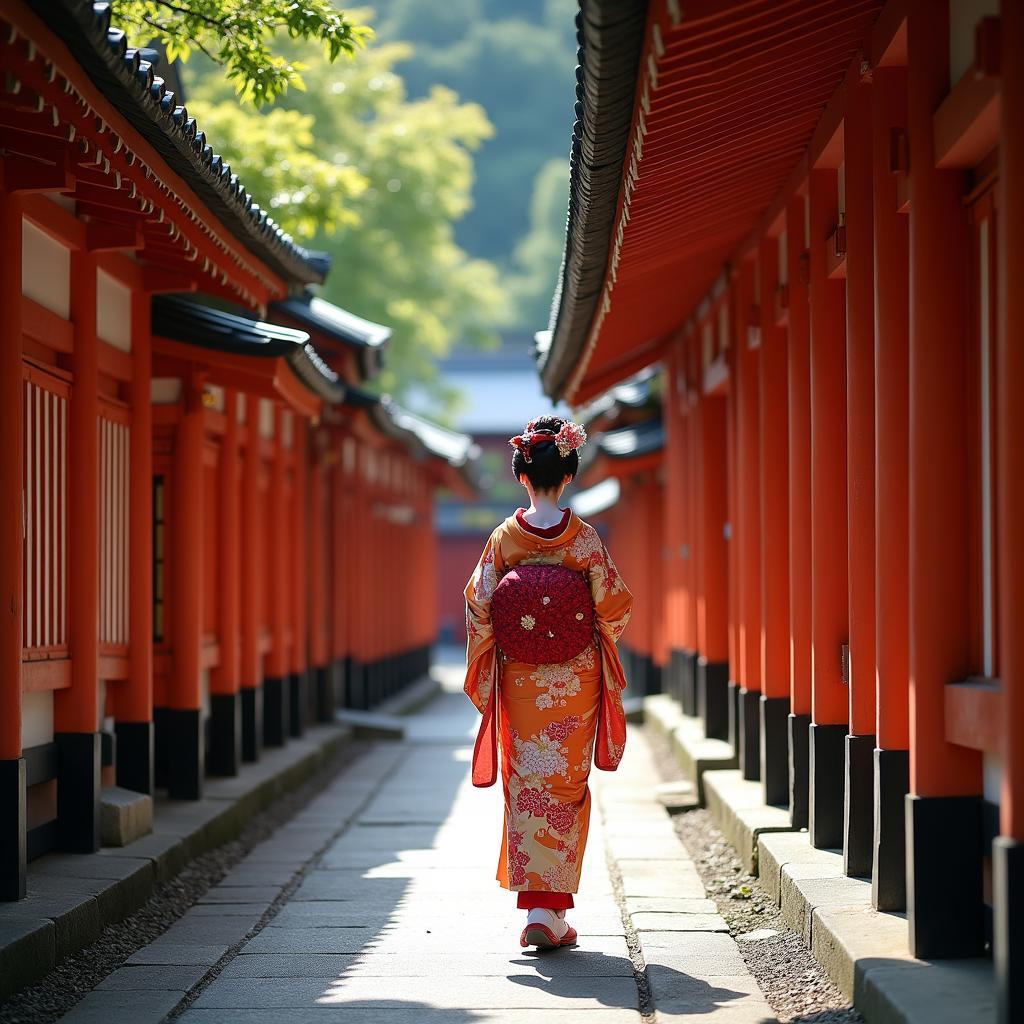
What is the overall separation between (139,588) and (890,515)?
493cm

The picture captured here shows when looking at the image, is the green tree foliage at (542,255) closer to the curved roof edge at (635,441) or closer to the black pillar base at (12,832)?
the curved roof edge at (635,441)

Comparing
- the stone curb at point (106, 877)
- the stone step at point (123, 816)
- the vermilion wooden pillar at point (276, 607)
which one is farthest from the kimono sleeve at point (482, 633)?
the vermilion wooden pillar at point (276, 607)

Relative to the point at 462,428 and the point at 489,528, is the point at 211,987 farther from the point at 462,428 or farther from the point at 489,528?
the point at 462,428

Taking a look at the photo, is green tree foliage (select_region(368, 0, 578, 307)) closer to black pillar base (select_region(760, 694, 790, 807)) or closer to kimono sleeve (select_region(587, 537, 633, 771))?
black pillar base (select_region(760, 694, 790, 807))

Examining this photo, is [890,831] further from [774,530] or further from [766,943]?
[774,530]

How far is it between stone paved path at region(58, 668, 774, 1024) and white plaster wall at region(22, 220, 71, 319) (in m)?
3.09

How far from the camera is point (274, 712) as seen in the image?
13.8 m

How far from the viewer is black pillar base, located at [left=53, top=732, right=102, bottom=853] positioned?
7.81 m

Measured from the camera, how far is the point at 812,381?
7848 mm

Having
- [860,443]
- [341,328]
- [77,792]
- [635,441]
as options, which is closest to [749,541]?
[860,443]

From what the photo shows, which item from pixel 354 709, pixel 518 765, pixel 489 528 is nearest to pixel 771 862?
pixel 518 765

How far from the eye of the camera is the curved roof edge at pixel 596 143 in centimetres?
508

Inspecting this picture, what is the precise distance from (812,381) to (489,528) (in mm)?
38480

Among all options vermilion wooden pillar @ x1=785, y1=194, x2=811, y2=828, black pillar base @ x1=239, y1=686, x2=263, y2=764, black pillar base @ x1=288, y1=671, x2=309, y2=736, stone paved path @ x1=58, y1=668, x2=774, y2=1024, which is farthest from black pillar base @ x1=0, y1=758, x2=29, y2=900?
black pillar base @ x1=288, y1=671, x2=309, y2=736
